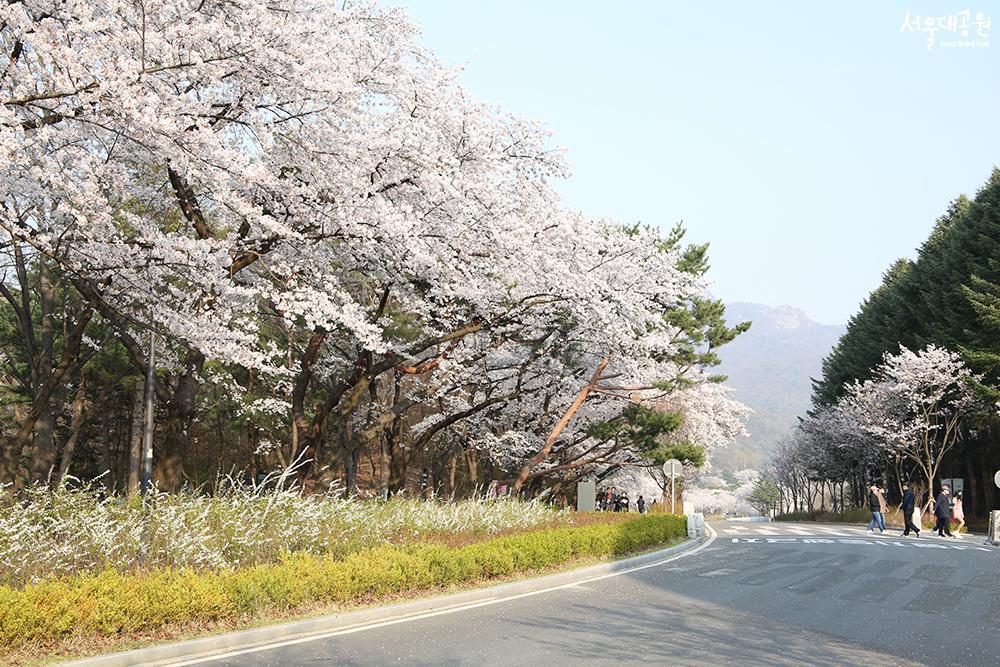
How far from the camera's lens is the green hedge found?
28.8 ft

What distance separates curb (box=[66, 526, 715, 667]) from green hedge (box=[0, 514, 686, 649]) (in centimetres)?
44

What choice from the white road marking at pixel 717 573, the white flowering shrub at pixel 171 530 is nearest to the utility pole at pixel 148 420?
the white flowering shrub at pixel 171 530

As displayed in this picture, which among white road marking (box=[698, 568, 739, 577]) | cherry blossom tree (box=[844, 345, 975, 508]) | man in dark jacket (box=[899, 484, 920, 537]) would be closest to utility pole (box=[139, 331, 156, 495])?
white road marking (box=[698, 568, 739, 577])

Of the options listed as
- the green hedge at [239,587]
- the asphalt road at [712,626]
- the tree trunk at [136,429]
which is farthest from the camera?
the tree trunk at [136,429]

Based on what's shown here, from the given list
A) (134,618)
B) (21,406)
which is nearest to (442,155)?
(134,618)

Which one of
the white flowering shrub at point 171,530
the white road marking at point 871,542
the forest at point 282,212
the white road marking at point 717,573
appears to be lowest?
the white road marking at point 717,573

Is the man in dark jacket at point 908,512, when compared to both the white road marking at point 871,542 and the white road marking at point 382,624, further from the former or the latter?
the white road marking at point 382,624

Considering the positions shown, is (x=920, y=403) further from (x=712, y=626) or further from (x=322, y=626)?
(x=322, y=626)

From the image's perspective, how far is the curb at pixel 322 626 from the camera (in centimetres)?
903

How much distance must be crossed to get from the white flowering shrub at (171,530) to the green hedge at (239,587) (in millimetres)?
632

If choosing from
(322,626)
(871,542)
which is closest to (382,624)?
(322,626)

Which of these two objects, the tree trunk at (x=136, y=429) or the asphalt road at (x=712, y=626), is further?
the tree trunk at (x=136, y=429)

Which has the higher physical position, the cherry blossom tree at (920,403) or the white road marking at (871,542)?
the cherry blossom tree at (920,403)

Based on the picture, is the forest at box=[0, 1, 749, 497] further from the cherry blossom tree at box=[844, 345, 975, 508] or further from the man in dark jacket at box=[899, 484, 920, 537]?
the cherry blossom tree at box=[844, 345, 975, 508]
